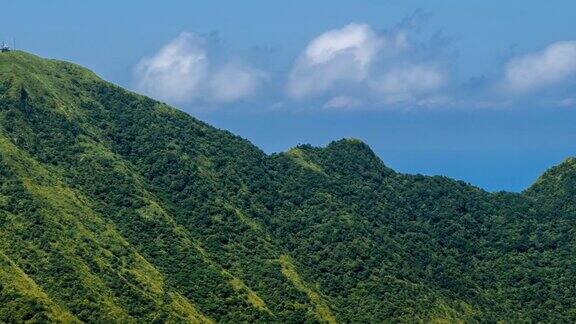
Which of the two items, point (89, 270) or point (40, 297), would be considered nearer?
point (40, 297)

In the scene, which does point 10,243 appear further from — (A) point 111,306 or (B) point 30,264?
(A) point 111,306

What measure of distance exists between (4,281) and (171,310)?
30.9 metres

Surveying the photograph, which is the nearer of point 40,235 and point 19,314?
point 19,314

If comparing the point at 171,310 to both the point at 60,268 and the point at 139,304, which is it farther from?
the point at 60,268

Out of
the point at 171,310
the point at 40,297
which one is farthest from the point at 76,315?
the point at 171,310

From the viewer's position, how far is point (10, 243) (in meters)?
196

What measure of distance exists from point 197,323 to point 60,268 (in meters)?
25.7

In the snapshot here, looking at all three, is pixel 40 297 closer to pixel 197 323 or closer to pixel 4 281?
pixel 4 281

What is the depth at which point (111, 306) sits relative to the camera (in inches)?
7554

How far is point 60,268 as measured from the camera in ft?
636

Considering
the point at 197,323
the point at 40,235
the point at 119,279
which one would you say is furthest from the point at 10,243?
the point at 197,323

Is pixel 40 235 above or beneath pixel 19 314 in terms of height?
above

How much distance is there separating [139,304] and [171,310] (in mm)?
5946

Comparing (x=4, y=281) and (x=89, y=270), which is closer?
(x=4, y=281)
